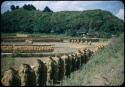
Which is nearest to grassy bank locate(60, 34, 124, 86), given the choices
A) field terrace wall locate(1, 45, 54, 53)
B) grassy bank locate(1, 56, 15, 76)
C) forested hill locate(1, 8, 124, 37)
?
forested hill locate(1, 8, 124, 37)

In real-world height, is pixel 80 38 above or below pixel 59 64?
above

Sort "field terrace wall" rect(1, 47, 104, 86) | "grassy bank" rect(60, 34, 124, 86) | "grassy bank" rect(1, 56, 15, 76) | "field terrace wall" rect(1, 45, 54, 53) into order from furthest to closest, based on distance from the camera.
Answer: "field terrace wall" rect(1, 45, 54, 53)
"grassy bank" rect(60, 34, 124, 86)
"field terrace wall" rect(1, 47, 104, 86)
"grassy bank" rect(1, 56, 15, 76)

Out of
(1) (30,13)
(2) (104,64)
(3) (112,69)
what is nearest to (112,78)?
(3) (112,69)

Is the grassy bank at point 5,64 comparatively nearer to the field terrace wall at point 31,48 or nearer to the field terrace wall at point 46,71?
the field terrace wall at point 46,71

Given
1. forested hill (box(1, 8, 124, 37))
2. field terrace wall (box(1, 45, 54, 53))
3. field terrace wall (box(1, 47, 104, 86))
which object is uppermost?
forested hill (box(1, 8, 124, 37))

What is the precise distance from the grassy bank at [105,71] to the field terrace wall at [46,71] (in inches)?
21.5

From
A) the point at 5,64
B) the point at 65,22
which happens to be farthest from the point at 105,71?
the point at 5,64

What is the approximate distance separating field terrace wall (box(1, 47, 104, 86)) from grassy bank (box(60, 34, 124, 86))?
1.79 feet

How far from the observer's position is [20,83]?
7.57 meters

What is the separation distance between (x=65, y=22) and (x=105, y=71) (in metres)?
1.72

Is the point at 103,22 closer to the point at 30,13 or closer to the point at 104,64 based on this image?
the point at 104,64

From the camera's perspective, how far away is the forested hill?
8297 millimetres

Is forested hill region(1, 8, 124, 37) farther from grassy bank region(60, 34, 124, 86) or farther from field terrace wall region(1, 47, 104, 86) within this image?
field terrace wall region(1, 47, 104, 86)

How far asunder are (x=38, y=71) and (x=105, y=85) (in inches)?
75.9
